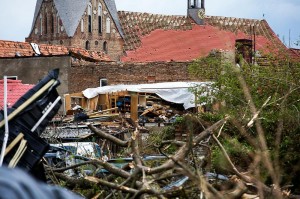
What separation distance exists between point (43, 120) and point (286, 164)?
611cm

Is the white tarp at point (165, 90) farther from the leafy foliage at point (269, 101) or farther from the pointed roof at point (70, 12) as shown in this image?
the pointed roof at point (70, 12)

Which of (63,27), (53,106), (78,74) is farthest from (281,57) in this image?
(63,27)

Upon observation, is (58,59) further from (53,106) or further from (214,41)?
(53,106)

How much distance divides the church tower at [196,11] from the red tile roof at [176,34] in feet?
2.39

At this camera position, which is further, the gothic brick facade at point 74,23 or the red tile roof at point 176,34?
the gothic brick facade at point 74,23

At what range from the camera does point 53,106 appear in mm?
6289

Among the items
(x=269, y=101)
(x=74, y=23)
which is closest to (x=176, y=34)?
(x=74, y=23)

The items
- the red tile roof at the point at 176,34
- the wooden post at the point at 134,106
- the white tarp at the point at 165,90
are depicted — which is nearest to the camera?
the wooden post at the point at 134,106

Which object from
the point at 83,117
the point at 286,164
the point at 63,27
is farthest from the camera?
the point at 63,27

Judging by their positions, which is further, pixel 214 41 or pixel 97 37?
pixel 97 37

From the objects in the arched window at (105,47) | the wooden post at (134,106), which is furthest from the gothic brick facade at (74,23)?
the wooden post at (134,106)

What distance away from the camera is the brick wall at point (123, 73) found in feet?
121

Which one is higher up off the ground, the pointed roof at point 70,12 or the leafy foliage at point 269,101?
the pointed roof at point 70,12

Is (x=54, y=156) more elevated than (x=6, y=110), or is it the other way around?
(x=6, y=110)
